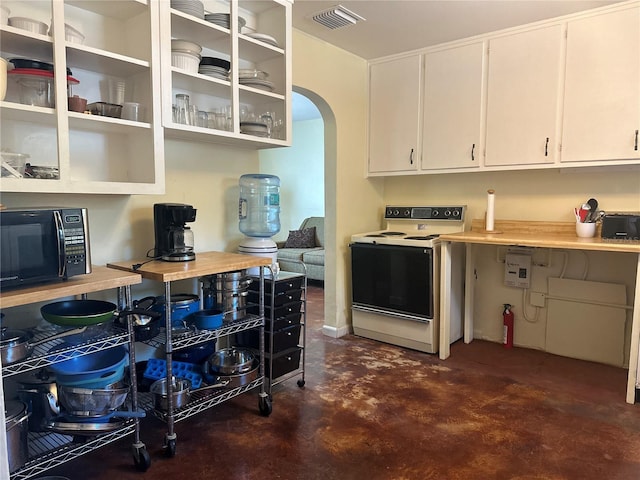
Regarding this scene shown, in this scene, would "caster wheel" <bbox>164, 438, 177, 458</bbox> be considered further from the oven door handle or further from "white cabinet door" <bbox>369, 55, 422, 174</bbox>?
"white cabinet door" <bbox>369, 55, 422, 174</bbox>

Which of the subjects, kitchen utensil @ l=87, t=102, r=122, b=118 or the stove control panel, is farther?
the stove control panel

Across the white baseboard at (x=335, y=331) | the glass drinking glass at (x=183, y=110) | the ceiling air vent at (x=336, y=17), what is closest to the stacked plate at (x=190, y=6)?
the glass drinking glass at (x=183, y=110)

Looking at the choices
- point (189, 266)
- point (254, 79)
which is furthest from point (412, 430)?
point (254, 79)

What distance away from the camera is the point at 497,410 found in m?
2.42

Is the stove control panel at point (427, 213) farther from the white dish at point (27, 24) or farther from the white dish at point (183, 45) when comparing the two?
the white dish at point (27, 24)

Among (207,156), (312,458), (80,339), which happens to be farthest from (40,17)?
(312,458)

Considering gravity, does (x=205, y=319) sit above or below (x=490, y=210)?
below

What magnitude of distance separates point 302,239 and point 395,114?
2.89 meters

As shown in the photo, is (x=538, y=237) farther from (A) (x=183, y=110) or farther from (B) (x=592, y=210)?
(A) (x=183, y=110)

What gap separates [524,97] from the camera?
3.09 m

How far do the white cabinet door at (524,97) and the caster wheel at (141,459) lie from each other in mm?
2912

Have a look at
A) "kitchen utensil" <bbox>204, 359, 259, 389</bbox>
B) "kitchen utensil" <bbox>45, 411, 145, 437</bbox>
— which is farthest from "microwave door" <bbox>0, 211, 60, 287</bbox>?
"kitchen utensil" <bbox>204, 359, 259, 389</bbox>

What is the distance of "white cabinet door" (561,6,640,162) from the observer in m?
2.69

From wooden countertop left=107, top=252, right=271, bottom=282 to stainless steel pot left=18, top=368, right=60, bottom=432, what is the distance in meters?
0.57
